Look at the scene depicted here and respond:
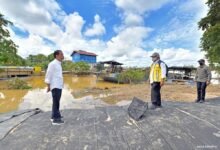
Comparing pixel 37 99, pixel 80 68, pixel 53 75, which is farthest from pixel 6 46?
pixel 80 68

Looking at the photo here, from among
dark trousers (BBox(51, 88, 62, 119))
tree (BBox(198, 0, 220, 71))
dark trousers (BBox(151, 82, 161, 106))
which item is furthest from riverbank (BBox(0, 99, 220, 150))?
tree (BBox(198, 0, 220, 71))

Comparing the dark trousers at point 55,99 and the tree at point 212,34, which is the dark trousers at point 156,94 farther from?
the tree at point 212,34

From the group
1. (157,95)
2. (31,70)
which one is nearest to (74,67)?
(31,70)

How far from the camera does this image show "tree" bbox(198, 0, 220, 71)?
9937 millimetres

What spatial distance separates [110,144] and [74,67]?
3418 centimetres

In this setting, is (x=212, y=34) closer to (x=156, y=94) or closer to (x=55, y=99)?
(x=156, y=94)

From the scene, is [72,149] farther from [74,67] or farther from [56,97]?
[74,67]

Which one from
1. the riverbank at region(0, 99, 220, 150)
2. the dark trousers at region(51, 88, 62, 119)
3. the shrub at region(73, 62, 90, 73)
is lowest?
the riverbank at region(0, 99, 220, 150)

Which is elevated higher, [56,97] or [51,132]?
[56,97]

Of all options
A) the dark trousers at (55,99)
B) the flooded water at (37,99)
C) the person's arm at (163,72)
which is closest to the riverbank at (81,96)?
the flooded water at (37,99)

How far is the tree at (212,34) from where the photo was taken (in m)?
9.94

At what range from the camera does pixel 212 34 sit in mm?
10000

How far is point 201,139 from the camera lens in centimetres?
279

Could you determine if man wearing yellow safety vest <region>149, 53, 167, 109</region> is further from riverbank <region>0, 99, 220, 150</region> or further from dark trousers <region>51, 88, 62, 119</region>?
dark trousers <region>51, 88, 62, 119</region>
